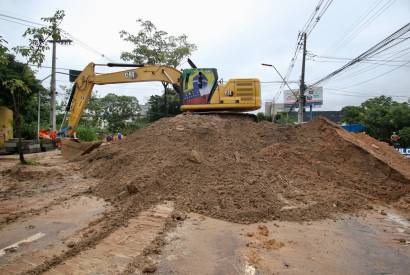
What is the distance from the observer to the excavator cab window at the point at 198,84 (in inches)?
476

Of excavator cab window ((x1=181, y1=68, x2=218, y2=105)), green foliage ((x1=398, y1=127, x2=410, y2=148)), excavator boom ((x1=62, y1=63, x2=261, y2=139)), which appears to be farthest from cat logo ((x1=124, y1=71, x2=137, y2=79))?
green foliage ((x1=398, y1=127, x2=410, y2=148))

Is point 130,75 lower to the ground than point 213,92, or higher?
higher

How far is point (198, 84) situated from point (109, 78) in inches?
128

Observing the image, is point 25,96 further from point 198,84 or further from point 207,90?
point 207,90

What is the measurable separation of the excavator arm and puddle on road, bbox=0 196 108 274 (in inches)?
254

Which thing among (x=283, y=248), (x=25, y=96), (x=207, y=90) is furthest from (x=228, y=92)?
(x=25, y=96)

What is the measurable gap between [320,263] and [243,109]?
835 centimetres

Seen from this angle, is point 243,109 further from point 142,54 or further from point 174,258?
point 142,54

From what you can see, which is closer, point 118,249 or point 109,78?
point 118,249

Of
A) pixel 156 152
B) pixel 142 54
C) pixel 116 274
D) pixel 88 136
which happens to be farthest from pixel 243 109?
pixel 142 54

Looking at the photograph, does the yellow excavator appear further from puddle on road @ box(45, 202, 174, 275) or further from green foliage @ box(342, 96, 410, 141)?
green foliage @ box(342, 96, 410, 141)

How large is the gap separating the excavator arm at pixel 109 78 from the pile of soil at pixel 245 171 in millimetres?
1997

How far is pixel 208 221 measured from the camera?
6.02 meters

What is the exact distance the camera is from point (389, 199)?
773 cm
